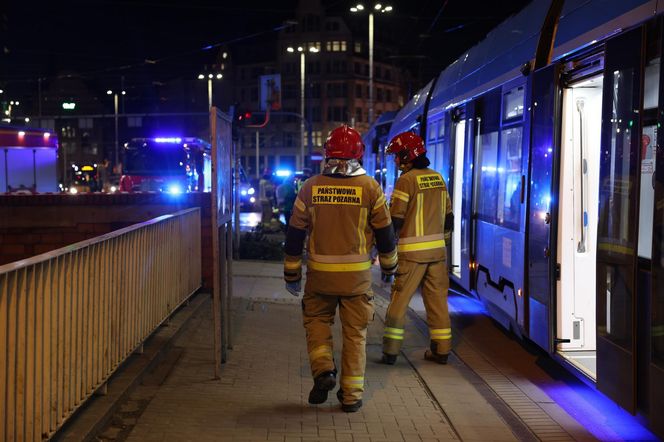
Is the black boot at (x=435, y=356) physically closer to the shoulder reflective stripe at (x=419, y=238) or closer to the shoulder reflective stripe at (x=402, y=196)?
the shoulder reflective stripe at (x=419, y=238)

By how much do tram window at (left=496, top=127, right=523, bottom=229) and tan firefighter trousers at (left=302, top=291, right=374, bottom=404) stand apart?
7.22ft

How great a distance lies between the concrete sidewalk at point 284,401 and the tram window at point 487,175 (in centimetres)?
165

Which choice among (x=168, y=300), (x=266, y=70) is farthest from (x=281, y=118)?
(x=168, y=300)

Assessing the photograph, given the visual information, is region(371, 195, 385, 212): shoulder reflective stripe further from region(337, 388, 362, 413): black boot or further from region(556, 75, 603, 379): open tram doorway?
region(556, 75, 603, 379): open tram doorway

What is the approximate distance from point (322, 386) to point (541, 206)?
2.38 meters

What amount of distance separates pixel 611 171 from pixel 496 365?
2904 millimetres

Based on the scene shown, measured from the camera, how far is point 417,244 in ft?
22.9

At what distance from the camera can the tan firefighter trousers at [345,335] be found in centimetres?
560

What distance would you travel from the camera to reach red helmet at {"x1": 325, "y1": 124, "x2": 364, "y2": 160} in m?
5.59

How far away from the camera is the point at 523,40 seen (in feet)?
24.0

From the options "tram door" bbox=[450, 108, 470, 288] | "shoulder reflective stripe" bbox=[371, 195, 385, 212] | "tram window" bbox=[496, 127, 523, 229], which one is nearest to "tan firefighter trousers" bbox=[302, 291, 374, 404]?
"shoulder reflective stripe" bbox=[371, 195, 385, 212]

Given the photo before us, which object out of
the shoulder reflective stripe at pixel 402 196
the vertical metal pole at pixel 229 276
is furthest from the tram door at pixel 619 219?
the vertical metal pole at pixel 229 276

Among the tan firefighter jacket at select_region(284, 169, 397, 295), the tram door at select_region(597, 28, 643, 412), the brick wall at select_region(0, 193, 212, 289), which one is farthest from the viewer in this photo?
the brick wall at select_region(0, 193, 212, 289)

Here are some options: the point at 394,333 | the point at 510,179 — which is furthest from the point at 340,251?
the point at 510,179
